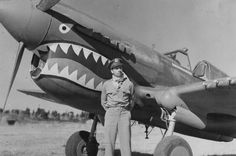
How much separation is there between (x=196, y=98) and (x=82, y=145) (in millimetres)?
2864

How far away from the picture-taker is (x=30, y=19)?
16.6ft

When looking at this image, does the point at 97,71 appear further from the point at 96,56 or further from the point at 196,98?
the point at 196,98

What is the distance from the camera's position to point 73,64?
525 centimetres

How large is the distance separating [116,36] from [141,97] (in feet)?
3.84

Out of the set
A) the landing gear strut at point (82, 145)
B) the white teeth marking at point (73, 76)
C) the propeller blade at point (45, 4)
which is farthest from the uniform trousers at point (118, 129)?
the landing gear strut at point (82, 145)

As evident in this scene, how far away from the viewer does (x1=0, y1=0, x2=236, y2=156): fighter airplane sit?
16.8 feet

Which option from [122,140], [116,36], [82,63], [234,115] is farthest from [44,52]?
[234,115]

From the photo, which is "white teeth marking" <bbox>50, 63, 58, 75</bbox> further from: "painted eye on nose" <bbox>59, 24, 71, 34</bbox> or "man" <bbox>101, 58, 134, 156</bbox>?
Answer: "man" <bbox>101, 58, 134, 156</bbox>

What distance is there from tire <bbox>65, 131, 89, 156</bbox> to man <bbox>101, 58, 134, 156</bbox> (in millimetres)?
3213

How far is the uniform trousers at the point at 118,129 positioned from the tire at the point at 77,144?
3.24 m

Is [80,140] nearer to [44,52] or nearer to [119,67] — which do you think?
[44,52]

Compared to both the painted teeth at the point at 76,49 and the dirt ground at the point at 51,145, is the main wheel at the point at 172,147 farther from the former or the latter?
the dirt ground at the point at 51,145

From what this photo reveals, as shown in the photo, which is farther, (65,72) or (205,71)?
(205,71)

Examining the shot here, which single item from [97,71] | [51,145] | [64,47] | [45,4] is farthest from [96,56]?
[51,145]
